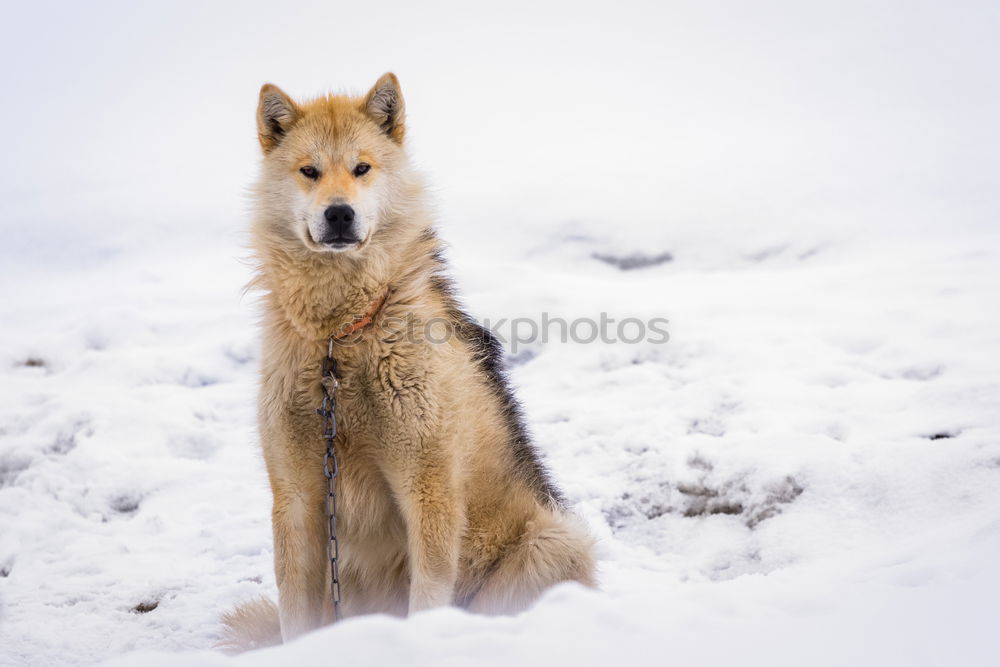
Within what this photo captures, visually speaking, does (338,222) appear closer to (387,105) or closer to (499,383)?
(387,105)

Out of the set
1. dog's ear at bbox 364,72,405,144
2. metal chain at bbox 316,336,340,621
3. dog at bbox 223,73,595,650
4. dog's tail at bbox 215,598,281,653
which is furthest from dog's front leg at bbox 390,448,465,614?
dog's ear at bbox 364,72,405,144

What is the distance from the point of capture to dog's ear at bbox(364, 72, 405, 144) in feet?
11.2

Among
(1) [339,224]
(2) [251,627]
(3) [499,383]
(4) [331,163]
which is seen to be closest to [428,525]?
(3) [499,383]

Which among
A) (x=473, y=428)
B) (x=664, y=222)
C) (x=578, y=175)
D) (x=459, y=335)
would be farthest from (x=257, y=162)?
(x=578, y=175)

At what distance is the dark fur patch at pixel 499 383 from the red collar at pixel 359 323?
354 mm

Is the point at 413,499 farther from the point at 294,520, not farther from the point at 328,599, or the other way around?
the point at 328,599

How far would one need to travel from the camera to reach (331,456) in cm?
286

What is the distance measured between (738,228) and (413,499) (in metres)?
8.62

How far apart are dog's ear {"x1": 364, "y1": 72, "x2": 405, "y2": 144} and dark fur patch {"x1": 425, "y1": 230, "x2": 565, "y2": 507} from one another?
53 centimetres

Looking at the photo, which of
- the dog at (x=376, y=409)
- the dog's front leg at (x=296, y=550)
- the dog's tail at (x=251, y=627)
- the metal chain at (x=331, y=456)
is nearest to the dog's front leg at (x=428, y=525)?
the dog at (x=376, y=409)

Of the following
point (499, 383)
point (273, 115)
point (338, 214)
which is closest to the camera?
point (338, 214)

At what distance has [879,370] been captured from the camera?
561 centimetres

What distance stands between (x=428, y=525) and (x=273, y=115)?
1964 millimetres

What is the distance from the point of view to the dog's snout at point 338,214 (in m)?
3.01
